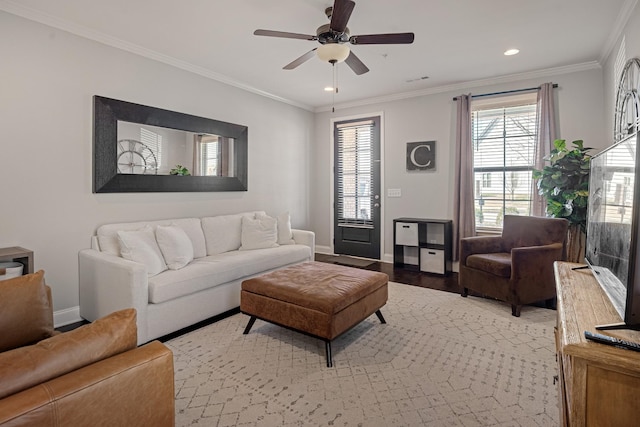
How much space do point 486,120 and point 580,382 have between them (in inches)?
171

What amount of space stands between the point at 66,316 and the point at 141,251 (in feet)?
3.10

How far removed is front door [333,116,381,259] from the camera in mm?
5652

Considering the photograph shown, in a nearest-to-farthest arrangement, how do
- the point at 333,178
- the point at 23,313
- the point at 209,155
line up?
the point at 23,313, the point at 209,155, the point at 333,178

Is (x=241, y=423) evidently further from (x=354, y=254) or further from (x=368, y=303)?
(x=354, y=254)

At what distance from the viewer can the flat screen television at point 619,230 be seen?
44.3 inches

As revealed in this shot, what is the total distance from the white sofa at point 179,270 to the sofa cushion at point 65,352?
5.09ft

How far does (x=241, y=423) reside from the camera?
1.75 m

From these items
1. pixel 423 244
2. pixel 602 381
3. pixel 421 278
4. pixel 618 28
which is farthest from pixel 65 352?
pixel 423 244

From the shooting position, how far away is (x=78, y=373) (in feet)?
3.10

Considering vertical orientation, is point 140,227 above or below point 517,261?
above

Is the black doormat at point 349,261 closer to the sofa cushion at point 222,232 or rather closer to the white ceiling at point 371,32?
the sofa cushion at point 222,232

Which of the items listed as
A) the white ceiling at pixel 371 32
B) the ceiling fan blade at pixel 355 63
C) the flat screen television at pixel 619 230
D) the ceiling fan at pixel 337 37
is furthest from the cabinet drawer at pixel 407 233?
the flat screen television at pixel 619 230

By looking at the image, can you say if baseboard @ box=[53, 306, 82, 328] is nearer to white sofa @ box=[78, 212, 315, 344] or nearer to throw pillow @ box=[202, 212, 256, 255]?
white sofa @ box=[78, 212, 315, 344]

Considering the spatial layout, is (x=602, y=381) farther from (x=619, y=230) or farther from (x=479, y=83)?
(x=479, y=83)
